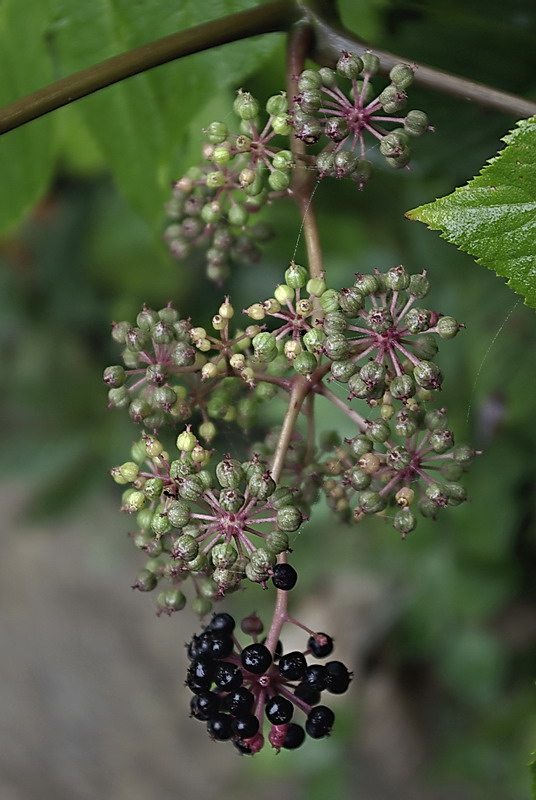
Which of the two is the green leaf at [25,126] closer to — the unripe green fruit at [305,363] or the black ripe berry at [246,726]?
the unripe green fruit at [305,363]

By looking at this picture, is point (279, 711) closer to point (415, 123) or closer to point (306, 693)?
point (306, 693)

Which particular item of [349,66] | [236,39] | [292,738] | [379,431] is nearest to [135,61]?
[236,39]

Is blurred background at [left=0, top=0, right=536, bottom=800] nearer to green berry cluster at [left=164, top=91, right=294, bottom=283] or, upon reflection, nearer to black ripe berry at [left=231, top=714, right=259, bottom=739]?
green berry cluster at [left=164, top=91, right=294, bottom=283]

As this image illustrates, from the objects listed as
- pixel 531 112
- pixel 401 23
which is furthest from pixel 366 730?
pixel 531 112

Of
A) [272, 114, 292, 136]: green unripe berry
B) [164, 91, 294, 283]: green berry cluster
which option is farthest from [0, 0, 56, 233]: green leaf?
[272, 114, 292, 136]: green unripe berry

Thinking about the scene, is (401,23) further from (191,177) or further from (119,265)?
(119,265)

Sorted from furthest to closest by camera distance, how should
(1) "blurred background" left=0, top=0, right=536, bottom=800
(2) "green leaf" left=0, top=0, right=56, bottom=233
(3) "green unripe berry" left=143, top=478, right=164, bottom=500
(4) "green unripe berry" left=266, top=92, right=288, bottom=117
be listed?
(1) "blurred background" left=0, top=0, right=536, bottom=800 → (2) "green leaf" left=0, top=0, right=56, bottom=233 → (4) "green unripe berry" left=266, top=92, right=288, bottom=117 → (3) "green unripe berry" left=143, top=478, right=164, bottom=500
